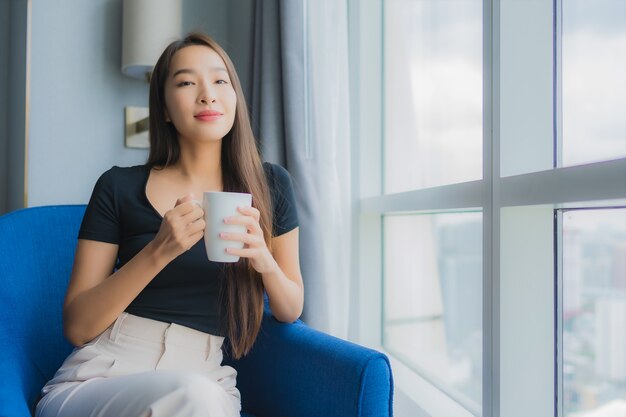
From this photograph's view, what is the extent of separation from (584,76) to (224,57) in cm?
81

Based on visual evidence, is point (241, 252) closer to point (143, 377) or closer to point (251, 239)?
point (251, 239)

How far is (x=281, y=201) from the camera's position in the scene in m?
1.43

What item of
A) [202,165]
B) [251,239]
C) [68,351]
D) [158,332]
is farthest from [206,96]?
[68,351]

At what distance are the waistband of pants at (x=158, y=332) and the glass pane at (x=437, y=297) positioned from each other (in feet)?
2.30

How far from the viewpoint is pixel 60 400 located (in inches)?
43.3

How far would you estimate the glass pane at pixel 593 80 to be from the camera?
98 centimetres

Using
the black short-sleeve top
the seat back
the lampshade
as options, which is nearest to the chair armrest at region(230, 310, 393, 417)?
the black short-sleeve top

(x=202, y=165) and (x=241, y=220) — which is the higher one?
(x=202, y=165)

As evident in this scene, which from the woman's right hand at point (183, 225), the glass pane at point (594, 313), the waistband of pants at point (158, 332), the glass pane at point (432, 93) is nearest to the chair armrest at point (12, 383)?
the waistband of pants at point (158, 332)

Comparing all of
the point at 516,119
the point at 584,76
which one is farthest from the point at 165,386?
the point at 584,76

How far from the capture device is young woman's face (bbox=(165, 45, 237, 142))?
1.31 metres

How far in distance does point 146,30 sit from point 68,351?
3.73 ft

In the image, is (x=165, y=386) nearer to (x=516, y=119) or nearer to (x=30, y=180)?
(x=516, y=119)

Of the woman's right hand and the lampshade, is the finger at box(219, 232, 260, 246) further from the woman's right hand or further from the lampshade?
the lampshade
